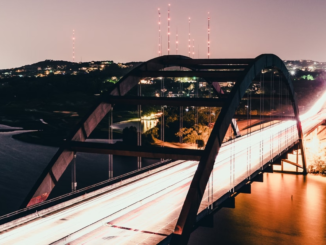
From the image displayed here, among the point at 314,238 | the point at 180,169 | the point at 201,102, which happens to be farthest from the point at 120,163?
the point at 201,102

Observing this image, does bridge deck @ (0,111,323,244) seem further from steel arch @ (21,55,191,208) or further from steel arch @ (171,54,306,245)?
steel arch @ (171,54,306,245)

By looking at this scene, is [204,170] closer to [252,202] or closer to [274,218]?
[274,218]

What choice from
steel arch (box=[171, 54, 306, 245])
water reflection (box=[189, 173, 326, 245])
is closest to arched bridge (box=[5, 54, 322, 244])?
steel arch (box=[171, 54, 306, 245])

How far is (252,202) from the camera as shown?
35.7 meters

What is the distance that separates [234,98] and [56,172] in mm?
8102

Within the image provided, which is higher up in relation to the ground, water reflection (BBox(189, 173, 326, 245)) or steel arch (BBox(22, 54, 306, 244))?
steel arch (BBox(22, 54, 306, 244))

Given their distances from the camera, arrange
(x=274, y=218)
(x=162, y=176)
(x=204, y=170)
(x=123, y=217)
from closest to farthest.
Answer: (x=204, y=170) → (x=123, y=217) → (x=162, y=176) → (x=274, y=218)

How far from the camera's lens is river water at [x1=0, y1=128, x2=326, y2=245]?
28.0 m

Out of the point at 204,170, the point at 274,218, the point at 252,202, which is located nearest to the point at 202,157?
the point at 204,170

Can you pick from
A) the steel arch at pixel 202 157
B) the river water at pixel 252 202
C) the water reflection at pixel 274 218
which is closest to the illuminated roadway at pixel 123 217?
the steel arch at pixel 202 157

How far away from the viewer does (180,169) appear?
28.0 metres

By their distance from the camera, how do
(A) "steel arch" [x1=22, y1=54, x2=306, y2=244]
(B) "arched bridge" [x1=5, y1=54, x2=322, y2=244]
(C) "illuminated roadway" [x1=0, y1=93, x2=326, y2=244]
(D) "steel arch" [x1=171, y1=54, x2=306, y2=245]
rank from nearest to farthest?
(D) "steel arch" [x1=171, y1=54, x2=306, y2=245]
(A) "steel arch" [x1=22, y1=54, x2=306, y2=244]
(C) "illuminated roadway" [x1=0, y1=93, x2=326, y2=244]
(B) "arched bridge" [x1=5, y1=54, x2=322, y2=244]

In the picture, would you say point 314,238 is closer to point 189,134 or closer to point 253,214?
point 253,214

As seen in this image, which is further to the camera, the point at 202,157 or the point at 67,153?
the point at 67,153
